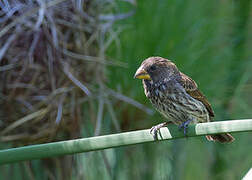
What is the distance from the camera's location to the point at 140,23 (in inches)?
80.0

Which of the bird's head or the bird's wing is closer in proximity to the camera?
the bird's head

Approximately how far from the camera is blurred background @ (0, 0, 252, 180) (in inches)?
73.6

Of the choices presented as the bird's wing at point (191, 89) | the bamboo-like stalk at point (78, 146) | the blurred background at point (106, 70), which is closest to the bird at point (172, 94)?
the bird's wing at point (191, 89)

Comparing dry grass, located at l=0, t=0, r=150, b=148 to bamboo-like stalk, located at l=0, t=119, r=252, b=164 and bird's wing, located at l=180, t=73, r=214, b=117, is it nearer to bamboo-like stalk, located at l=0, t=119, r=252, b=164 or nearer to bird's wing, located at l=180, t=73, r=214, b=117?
bird's wing, located at l=180, t=73, r=214, b=117

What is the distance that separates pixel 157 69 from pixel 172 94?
120 millimetres

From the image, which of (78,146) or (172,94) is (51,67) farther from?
(78,146)

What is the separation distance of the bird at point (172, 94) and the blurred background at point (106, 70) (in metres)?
0.12

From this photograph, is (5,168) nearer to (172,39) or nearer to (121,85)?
(121,85)

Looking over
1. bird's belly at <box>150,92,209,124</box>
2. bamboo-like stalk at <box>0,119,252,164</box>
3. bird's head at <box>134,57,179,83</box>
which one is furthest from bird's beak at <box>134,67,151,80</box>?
bamboo-like stalk at <box>0,119,252,164</box>

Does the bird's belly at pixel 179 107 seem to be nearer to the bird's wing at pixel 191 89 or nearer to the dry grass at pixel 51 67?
the bird's wing at pixel 191 89

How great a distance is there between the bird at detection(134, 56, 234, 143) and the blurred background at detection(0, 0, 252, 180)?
0.12 metres

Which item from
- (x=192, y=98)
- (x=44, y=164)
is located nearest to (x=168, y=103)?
(x=192, y=98)

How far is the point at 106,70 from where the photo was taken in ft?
6.75

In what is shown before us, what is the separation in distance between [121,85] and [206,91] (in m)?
0.42
